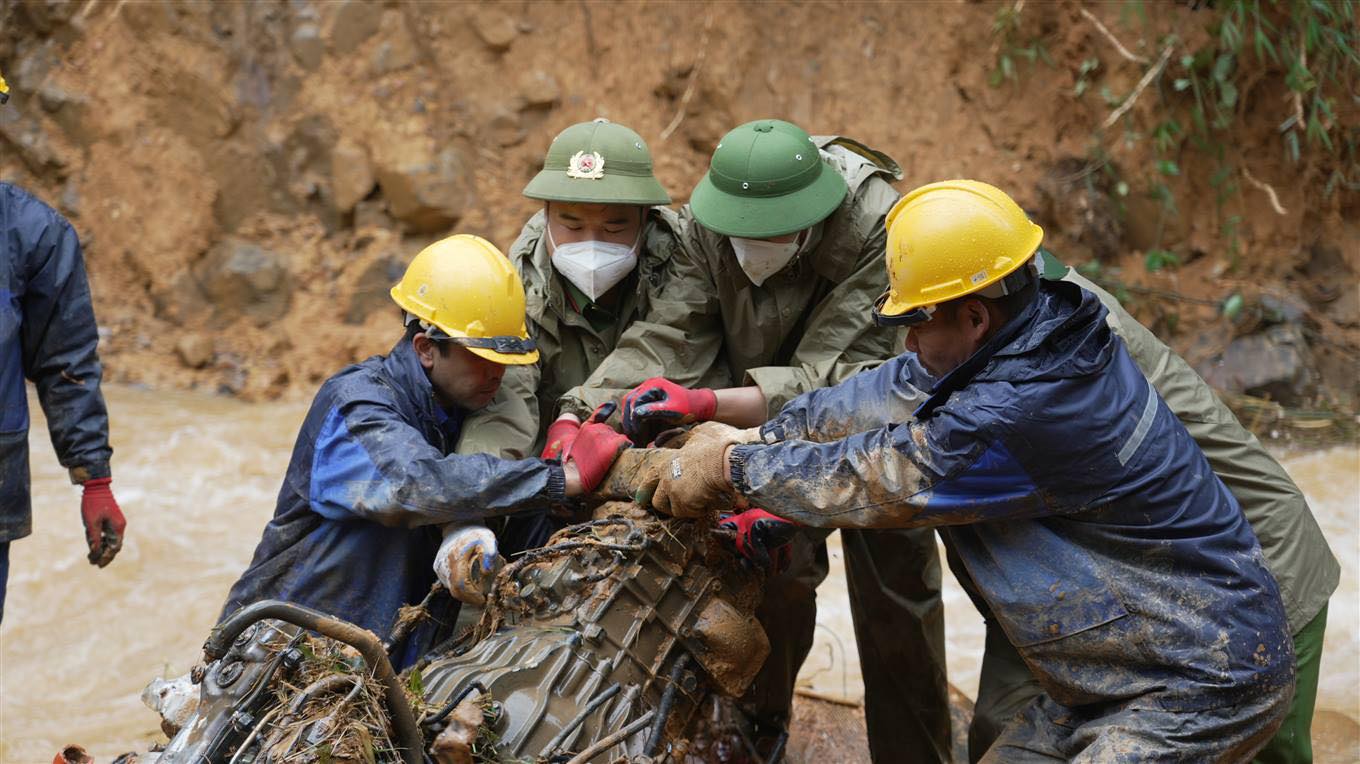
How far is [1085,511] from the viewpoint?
268cm

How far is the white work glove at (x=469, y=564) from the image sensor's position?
10.4 feet

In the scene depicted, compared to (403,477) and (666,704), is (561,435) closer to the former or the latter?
(403,477)

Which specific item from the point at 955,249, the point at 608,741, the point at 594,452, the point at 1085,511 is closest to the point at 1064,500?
the point at 1085,511

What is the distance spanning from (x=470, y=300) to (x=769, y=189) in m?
0.97

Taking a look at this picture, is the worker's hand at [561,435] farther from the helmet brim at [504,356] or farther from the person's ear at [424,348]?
the person's ear at [424,348]

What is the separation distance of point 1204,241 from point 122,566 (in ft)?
22.0

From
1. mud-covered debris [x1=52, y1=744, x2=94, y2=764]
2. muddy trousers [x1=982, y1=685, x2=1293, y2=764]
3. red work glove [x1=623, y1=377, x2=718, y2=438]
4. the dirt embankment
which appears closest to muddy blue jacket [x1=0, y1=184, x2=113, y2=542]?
mud-covered debris [x1=52, y1=744, x2=94, y2=764]

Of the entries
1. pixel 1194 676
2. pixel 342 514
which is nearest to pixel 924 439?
pixel 1194 676

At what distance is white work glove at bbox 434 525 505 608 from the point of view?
3176mm

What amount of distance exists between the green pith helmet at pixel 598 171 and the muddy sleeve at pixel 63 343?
1568mm

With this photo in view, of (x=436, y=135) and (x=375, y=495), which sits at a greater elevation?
(x=375, y=495)

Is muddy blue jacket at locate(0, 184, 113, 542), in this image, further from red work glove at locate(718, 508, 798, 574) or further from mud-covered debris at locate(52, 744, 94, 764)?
red work glove at locate(718, 508, 798, 574)

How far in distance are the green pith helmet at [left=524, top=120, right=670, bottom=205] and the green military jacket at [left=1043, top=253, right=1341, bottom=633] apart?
132 cm

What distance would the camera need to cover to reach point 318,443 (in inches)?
132
